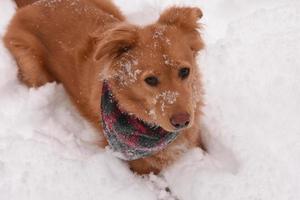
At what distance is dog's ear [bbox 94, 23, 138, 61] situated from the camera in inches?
132

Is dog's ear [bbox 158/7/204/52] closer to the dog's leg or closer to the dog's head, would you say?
the dog's head

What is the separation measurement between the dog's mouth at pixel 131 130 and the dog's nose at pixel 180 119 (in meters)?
0.45

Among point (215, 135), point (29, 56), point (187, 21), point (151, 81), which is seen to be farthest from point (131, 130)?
point (29, 56)

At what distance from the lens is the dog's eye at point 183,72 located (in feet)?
11.1

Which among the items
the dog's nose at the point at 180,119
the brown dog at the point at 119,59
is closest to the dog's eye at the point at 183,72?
the brown dog at the point at 119,59

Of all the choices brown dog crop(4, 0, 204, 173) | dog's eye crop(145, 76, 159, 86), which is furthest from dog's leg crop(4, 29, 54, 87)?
dog's eye crop(145, 76, 159, 86)

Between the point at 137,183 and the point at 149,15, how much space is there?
2.23 metres

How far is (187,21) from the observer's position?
11.9 ft

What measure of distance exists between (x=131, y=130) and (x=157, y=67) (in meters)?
0.69

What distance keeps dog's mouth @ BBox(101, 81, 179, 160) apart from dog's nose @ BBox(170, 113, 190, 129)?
45cm

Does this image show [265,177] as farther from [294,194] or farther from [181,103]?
[181,103]

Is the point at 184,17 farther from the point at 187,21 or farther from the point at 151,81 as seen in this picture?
the point at 151,81

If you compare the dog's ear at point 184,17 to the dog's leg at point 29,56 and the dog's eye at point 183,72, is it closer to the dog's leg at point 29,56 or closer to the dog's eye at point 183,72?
the dog's eye at point 183,72

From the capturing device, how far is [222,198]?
11.7ft
